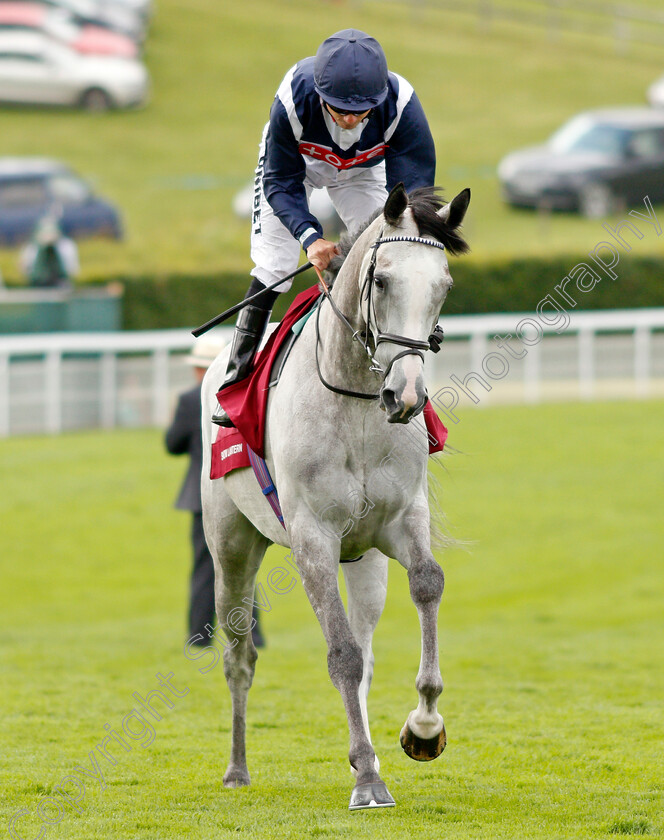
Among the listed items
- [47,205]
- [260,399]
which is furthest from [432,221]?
[47,205]

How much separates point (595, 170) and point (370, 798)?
72.0ft

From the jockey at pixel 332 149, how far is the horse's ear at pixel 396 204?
0.43 meters

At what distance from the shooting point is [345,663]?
4.33 metres

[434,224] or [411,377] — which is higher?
[434,224]

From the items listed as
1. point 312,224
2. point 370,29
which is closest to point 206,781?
point 312,224

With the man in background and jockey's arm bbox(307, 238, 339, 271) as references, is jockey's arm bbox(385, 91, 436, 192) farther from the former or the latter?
the man in background

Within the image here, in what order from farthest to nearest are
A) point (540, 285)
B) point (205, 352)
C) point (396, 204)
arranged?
point (540, 285) → point (205, 352) → point (396, 204)

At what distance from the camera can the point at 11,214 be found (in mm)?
22719

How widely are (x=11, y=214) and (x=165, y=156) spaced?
7.99 meters

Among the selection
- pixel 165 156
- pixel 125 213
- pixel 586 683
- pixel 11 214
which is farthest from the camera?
pixel 165 156

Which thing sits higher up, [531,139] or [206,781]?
[531,139]

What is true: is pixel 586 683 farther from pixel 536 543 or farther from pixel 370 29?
pixel 370 29

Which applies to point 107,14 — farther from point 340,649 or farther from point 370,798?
point 370,798

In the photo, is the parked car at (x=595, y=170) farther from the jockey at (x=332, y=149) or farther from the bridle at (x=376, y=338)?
the bridle at (x=376, y=338)
